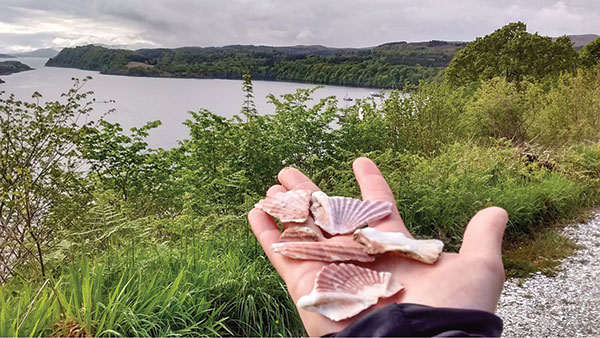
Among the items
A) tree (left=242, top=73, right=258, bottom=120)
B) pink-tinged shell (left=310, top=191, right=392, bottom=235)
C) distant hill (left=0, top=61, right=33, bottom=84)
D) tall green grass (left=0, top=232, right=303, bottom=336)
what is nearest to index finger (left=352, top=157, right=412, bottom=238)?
pink-tinged shell (left=310, top=191, right=392, bottom=235)

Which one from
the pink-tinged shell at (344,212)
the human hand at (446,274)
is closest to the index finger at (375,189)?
the pink-tinged shell at (344,212)

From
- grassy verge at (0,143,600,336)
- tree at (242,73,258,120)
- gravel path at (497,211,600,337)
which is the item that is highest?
tree at (242,73,258,120)

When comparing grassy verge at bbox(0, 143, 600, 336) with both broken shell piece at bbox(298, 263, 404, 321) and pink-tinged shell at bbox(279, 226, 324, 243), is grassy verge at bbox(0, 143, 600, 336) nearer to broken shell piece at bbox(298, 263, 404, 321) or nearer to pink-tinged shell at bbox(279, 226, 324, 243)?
pink-tinged shell at bbox(279, 226, 324, 243)

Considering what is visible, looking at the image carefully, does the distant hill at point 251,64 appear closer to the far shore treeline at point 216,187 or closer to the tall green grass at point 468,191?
the far shore treeline at point 216,187

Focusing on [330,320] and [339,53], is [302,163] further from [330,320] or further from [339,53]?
[339,53]

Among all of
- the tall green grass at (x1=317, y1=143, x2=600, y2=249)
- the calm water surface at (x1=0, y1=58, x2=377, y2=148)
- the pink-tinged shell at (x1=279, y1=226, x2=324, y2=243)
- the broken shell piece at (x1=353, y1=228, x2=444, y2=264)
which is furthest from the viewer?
the calm water surface at (x1=0, y1=58, x2=377, y2=148)

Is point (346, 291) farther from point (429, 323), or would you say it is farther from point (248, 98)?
point (248, 98)

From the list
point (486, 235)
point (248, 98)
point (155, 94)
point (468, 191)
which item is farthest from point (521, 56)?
point (486, 235)
